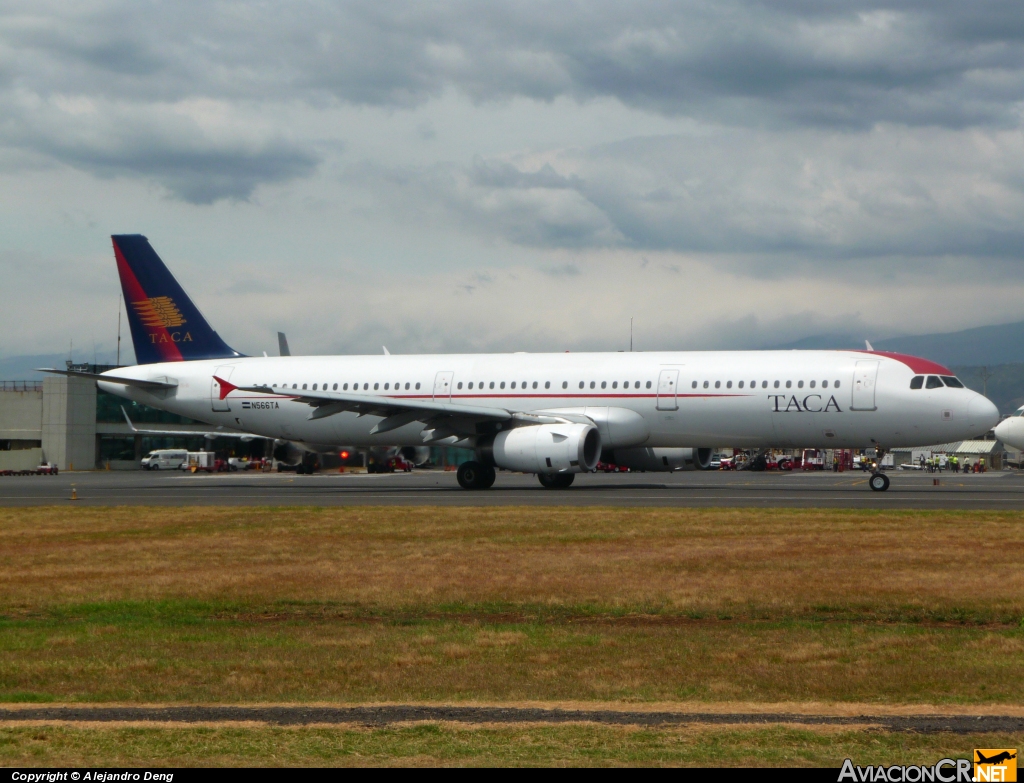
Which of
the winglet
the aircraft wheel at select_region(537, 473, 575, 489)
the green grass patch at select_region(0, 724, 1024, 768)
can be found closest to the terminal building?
the winglet

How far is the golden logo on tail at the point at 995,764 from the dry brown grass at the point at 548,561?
397 centimetres

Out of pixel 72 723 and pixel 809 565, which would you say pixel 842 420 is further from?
pixel 72 723

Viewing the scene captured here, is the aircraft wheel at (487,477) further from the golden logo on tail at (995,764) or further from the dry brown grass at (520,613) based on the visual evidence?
the golden logo on tail at (995,764)

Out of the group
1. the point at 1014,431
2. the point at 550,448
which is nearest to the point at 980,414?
the point at 550,448

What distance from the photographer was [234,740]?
23.6ft

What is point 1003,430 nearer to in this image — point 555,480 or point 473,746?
point 555,480

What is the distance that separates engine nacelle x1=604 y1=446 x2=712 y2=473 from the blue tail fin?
16.2m

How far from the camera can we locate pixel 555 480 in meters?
38.2

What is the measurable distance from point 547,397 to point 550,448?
13.0 feet

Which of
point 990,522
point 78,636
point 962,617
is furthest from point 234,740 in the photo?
point 990,522

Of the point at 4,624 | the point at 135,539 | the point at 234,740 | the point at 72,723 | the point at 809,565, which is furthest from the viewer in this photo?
the point at 135,539

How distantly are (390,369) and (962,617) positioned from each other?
30.6 m

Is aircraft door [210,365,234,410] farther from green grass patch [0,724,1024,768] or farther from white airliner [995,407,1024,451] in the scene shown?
green grass patch [0,724,1024,768]

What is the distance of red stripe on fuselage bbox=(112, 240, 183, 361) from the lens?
44.8m
